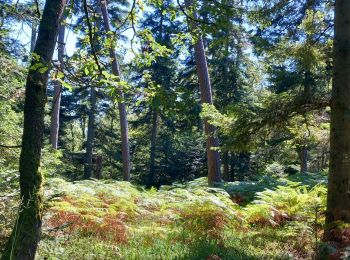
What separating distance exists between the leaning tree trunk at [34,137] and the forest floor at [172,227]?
2.04 ft

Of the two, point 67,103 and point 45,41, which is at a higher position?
point 67,103

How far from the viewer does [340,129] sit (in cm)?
537

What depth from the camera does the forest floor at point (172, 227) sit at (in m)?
4.67

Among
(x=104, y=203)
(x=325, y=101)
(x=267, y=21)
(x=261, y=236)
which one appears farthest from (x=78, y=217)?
(x=267, y=21)

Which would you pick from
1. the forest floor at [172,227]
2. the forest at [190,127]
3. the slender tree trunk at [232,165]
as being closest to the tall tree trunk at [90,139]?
the slender tree trunk at [232,165]

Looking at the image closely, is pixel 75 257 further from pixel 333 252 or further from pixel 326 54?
pixel 326 54

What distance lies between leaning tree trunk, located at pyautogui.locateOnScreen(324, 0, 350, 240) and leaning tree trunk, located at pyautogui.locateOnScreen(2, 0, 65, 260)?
3.93 metres

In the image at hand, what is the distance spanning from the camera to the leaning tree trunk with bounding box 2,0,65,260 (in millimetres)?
3547

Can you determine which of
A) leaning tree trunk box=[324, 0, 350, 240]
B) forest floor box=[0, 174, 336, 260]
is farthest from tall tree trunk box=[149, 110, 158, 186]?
leaning tree trunk box=[324, 0, 350, 240]

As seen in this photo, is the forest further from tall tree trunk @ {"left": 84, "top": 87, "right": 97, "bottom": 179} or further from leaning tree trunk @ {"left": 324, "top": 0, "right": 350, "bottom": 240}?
tall tree trunk @ {"left": 84, "top": 87, "right": 97, "bottom": 179}

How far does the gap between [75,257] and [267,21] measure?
212 inches

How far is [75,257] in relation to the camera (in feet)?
14.6

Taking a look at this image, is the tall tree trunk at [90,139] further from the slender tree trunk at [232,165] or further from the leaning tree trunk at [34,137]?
the leaning tree trunk at [34,137]

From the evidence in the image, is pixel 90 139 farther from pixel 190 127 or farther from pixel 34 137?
pixel 34 137
